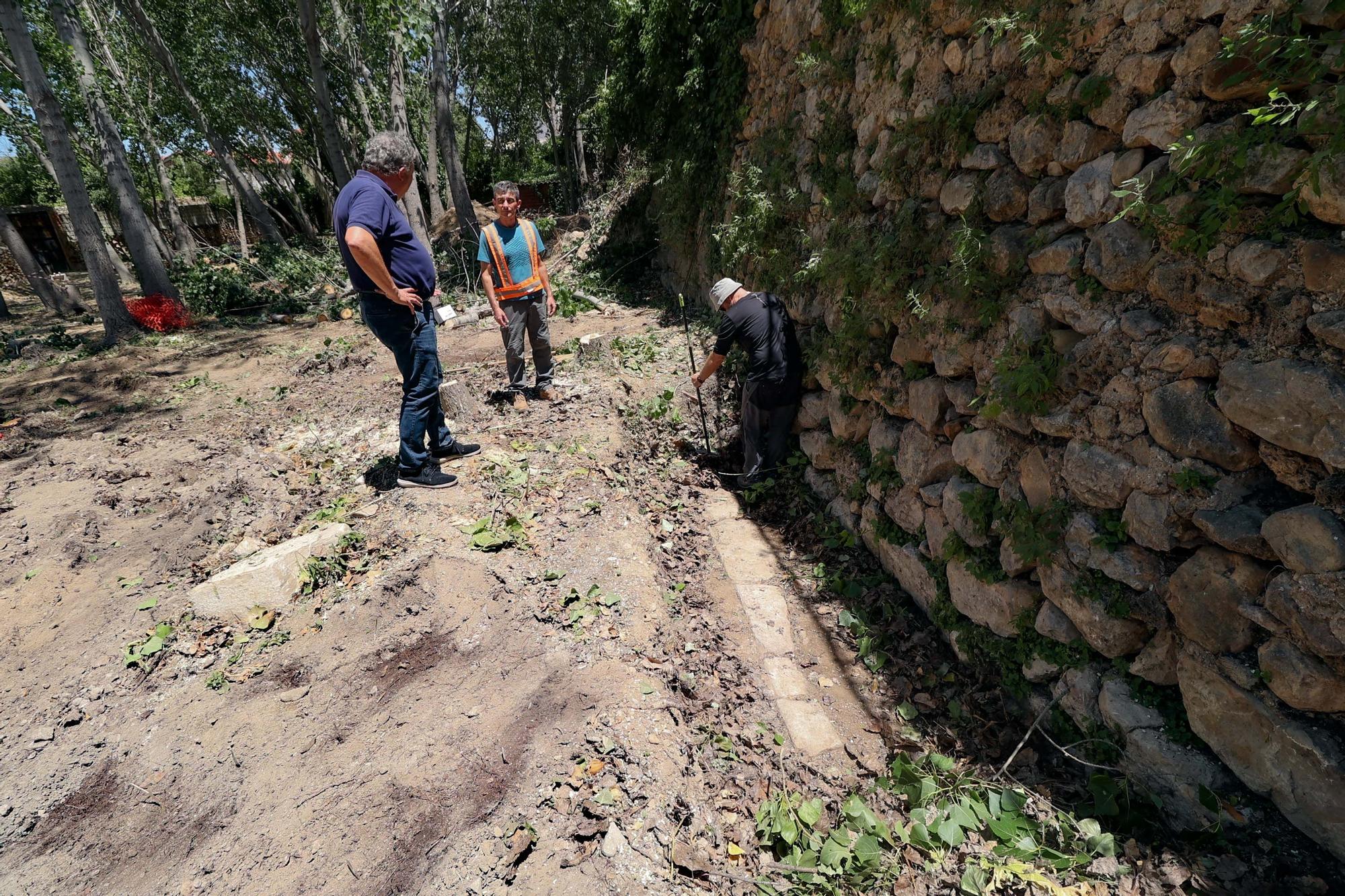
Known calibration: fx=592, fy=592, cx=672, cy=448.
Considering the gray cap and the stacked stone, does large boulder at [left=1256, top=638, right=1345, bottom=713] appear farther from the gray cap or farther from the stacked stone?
the gray cap

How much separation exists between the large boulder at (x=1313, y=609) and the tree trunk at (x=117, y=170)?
13578 millimetres

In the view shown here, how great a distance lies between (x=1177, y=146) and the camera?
1.83 metres

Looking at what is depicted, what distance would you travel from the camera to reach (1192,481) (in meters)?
1.91

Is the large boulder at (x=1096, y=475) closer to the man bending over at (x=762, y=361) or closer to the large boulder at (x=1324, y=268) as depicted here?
the large boulder at (x=1324, y=268)

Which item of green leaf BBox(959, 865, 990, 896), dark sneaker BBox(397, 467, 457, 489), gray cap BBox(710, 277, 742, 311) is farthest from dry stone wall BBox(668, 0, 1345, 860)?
dark sneaker BBox(397, 467, 457, 489)

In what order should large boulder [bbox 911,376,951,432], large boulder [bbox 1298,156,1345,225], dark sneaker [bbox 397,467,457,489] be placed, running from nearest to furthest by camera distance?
large boulder [bbox 1298,156,1345,225] < large boulder [bbox 911,376,951,432] < dark sneaker [bbox 397,467,457,489]

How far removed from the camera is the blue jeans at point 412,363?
354 centimetres

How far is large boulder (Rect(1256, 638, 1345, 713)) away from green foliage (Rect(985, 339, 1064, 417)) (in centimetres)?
105

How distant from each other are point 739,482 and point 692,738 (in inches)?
98.2

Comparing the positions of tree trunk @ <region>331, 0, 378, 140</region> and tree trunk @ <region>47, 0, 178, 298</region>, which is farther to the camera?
tree trunk @ <region>331, 0, 378, 140</region>

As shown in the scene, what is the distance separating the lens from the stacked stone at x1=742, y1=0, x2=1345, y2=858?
64.7 inches

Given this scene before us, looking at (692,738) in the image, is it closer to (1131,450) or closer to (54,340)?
(1131,450)

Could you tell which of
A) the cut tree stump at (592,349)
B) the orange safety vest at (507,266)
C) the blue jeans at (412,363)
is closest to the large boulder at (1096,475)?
the blue jeans at (412,363)

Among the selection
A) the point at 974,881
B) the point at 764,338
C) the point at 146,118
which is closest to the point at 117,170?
the point at 146,118
